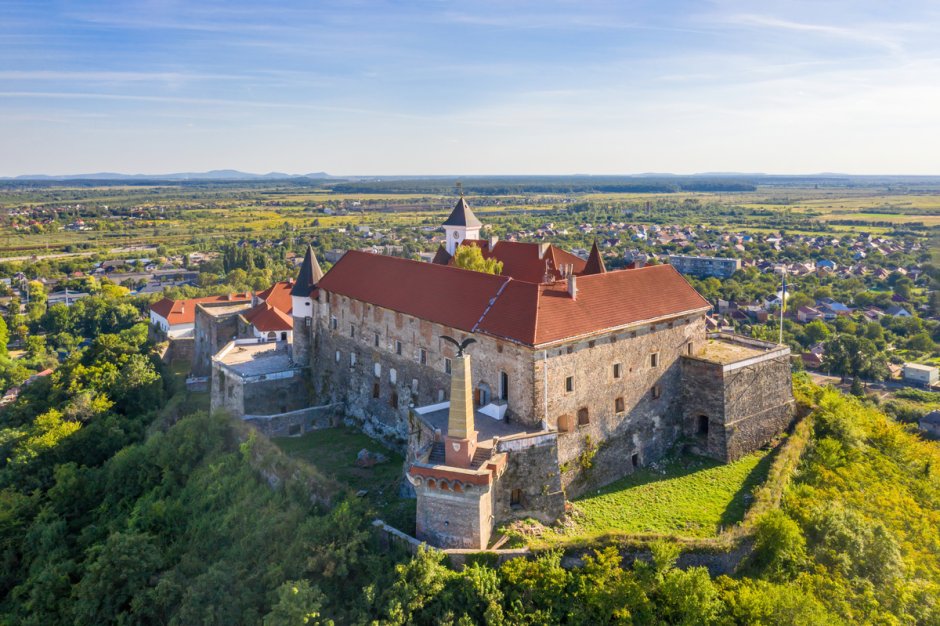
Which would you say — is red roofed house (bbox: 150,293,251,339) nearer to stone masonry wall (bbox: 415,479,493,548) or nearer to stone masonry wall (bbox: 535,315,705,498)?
stone masonry wall (bbox: 535,315,705,498)

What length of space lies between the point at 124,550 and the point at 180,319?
35.6 metres

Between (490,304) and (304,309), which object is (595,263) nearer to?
(490,304)

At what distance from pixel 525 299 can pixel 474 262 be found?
12.5 metres

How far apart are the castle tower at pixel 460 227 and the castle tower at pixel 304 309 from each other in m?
12.5


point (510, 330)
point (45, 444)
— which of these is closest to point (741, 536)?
point (510, 330)

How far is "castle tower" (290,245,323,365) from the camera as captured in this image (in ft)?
152

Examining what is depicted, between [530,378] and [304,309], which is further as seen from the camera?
[304,309]

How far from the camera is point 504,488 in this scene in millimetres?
27312

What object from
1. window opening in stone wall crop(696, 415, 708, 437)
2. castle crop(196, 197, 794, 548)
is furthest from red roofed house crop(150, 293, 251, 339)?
window opening in stone wall crop(696, 415, 708, 437)

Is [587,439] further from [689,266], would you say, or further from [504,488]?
[689,266]

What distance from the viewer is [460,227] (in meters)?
54.2

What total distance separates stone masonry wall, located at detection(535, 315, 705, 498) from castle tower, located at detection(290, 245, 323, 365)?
22.7 metres

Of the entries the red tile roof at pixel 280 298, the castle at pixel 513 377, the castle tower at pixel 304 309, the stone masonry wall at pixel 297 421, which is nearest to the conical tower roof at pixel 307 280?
the castle tower at pixel 304 309

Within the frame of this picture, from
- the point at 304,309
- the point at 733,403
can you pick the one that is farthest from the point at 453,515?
the point at 304,309
